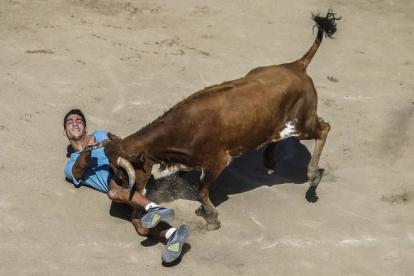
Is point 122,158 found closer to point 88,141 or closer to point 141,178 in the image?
point 141,178

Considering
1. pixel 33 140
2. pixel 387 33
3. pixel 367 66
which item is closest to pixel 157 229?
pixel 33 140

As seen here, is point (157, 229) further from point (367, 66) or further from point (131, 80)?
point (367, 66)

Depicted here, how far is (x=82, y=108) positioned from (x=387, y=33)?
18.1 ft

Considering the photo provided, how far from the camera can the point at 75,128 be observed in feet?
33.0

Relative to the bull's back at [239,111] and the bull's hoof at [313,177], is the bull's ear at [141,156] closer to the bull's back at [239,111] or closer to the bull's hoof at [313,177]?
the bull's back at [239,111]

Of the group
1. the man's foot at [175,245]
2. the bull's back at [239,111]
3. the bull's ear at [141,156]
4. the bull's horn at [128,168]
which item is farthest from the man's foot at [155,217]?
the bull's back at [239,111]

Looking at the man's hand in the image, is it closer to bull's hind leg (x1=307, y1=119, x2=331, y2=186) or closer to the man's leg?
the man's leg

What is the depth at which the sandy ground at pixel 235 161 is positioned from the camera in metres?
9.16

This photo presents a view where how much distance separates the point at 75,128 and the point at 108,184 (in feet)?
2.75

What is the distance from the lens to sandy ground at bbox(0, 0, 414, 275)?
9.16 m

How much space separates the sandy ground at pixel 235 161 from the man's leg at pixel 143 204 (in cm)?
37

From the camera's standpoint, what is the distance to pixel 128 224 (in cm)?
955

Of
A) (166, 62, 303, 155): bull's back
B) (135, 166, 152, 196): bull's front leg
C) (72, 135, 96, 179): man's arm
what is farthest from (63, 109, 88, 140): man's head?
(166, 62, 303, 155): bull's back

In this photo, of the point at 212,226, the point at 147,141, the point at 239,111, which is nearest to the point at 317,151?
the point at 239,111
